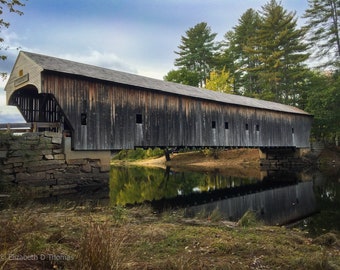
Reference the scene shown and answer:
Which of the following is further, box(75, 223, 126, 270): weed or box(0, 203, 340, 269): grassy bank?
box(0, 203, 340, 269): grassy bank

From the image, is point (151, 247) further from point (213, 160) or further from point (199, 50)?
point (199, 50)

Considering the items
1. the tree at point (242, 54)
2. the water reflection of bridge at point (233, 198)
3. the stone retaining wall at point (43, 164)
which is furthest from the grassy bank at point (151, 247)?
the tree at point (242, 54)

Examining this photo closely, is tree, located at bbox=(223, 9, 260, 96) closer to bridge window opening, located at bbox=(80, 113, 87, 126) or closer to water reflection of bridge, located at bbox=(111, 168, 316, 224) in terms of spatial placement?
water reflection of bridge, located at bbox=(111, 168, 316, 224)

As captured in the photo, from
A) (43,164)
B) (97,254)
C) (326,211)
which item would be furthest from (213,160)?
(97,254)

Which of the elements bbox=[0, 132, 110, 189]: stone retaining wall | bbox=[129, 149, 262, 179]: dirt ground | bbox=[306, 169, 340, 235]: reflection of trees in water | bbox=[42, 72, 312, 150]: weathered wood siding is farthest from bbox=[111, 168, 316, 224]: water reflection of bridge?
bbox=[129, 149, 262, 179]: dirt ground

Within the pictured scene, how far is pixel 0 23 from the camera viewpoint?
6391mm

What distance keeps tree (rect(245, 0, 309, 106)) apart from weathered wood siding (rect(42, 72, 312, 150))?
12.8m

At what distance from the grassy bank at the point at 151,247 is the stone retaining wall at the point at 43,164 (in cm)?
567

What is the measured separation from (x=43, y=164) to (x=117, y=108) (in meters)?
4.54

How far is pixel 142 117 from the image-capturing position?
16.0 meters

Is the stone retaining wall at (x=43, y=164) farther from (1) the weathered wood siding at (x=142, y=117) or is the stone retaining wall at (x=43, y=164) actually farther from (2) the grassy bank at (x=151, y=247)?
(2) the grassy bank at (x=151, y=247)

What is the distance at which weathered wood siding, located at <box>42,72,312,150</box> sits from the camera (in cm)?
1348

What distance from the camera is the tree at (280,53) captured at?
111 feet

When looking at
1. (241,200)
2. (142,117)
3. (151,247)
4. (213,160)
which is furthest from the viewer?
(213,160)
